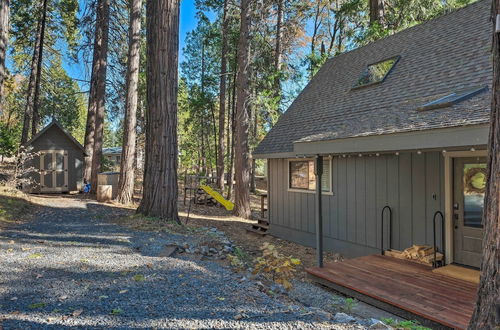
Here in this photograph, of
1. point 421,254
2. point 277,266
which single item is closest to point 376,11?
point 421,254

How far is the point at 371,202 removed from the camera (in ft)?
23.0

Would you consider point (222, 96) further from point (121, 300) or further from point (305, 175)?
point (121, 300)

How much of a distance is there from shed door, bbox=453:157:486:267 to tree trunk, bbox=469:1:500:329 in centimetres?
334

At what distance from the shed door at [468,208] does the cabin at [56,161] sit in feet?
46.0

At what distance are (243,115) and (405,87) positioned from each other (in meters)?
5.99

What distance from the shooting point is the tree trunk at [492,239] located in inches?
92.6

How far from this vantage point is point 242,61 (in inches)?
464

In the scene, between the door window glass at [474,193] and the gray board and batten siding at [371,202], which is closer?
the door window glass at [474,193]

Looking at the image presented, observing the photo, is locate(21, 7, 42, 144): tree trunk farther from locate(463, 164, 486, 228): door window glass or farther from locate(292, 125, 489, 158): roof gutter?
locate(463, 164, 486, 228): door window glass

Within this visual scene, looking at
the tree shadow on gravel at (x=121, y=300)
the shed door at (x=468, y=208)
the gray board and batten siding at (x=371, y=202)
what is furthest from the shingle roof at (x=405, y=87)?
the tree shadow on gravel at (x=121, y=300)

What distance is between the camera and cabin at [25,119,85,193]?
14.0 metres

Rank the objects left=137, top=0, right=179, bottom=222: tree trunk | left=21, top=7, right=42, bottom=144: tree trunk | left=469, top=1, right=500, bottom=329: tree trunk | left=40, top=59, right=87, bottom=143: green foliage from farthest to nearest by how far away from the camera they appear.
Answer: left=40, top=59, right=87, bottom=143: green foliage < left=21, top=7, right=42, bottom=144: tree trunk < left=137, top=0, right=179, bottom=222: tree trunk < left=469, top=1, right=500, bottom=329: tree trunk

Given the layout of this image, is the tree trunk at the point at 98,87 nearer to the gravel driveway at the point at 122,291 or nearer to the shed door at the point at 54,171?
the shed door at the point at 54,171

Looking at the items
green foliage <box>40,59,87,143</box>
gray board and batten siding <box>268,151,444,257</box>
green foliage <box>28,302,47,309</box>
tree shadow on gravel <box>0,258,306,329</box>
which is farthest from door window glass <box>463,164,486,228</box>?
green foliage <box>40,59,87,143</box>
